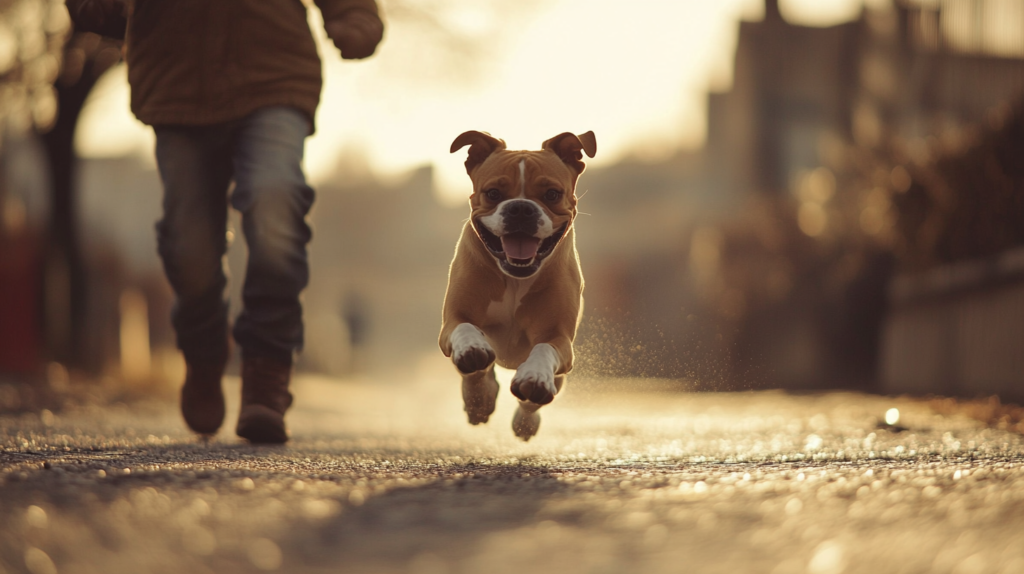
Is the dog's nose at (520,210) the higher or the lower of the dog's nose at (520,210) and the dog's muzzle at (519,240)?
the higher

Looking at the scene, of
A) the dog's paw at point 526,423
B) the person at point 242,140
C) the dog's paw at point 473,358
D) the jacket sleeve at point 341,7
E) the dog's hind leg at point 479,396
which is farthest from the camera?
the jacket sleeve at point 341,7

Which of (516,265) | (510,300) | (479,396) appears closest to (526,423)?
(479,396)

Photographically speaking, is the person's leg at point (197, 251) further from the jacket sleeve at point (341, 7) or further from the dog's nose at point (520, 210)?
the dog's nose at point (520, 210)

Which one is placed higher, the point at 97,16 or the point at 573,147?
the point at 97,16

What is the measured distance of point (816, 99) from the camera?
28859 millimetres

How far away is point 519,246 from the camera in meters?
3.87

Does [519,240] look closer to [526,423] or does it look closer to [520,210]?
[520,210]

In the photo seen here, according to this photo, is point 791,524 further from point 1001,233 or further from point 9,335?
point 9,335

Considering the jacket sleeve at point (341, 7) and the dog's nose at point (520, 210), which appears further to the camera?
the jacket sleeve at point (341, 7)

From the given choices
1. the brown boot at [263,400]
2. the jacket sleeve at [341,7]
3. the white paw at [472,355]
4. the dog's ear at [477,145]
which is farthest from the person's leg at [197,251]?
the white paw at [472,355]

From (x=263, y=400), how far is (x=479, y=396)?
2.84 feet

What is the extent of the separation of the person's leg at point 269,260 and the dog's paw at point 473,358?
995 millimetres

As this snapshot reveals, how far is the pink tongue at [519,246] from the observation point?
→ 3852mm

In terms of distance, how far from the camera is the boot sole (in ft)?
13.3
